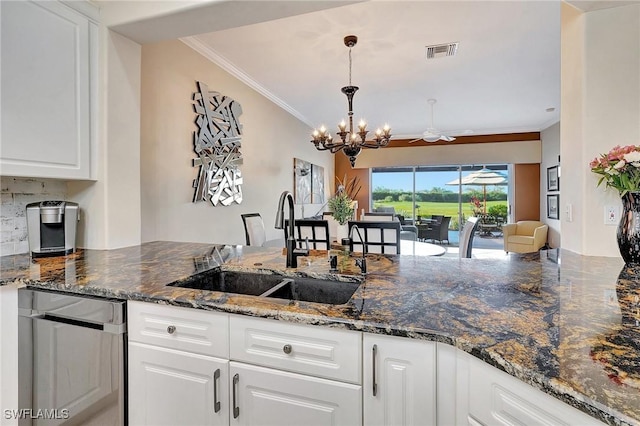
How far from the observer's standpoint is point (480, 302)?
1.13 meters

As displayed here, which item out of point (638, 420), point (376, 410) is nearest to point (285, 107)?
point (376, 410)

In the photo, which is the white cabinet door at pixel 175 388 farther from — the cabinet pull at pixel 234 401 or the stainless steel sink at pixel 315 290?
the stainless steel sink at pixel 315 290

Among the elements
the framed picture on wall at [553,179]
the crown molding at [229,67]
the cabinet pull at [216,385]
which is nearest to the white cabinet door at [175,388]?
the cabinet pull at [216,385]

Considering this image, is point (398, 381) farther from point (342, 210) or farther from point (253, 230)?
point (253, 230)

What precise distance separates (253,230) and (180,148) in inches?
47.8

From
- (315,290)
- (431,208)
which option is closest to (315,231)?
(315,290)

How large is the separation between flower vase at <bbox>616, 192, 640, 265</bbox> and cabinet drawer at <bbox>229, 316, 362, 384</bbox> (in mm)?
1610

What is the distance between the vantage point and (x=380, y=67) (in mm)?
3770

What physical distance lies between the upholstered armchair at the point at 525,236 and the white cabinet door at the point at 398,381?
5963 mm

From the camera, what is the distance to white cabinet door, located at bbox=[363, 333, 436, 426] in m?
0.91

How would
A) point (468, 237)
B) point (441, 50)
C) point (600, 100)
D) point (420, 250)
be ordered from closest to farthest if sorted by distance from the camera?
point (600, 100), point (441, 50), point (420, 250), point (468, 237)

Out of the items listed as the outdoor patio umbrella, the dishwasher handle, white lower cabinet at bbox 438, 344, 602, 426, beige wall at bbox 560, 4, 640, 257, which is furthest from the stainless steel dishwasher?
the outdoor patio umbrella

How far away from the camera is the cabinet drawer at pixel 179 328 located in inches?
45.1

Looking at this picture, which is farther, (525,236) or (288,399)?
(525,236)
